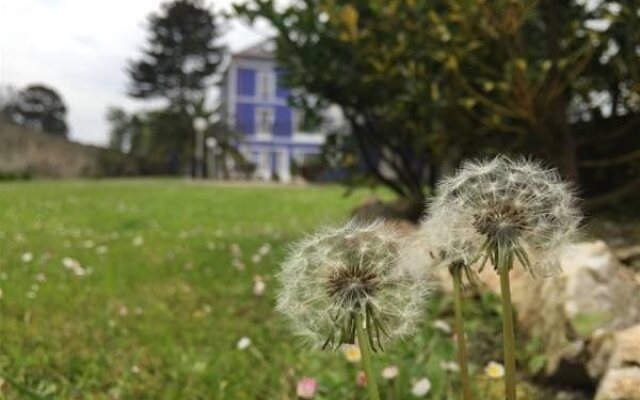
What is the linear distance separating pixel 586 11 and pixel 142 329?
11.5ft

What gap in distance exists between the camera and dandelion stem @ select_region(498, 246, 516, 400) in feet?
3.05

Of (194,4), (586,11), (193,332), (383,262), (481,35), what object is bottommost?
(193,332)

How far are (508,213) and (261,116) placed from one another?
4580 cm

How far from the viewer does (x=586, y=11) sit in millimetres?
4754

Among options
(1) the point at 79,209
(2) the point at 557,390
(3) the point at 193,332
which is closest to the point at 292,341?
(3) the point at 193,332

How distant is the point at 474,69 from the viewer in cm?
477

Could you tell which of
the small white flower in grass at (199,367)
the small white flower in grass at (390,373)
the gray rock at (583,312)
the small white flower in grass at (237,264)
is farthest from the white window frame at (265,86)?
the small white flower in grass at (390,373)

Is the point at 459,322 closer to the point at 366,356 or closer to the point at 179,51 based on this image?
the point at 366,356

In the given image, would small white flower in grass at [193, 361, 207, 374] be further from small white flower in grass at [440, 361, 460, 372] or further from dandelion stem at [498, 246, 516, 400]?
dandelion stem at [498, 246, 516, 400]

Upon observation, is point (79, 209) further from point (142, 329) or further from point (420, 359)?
point (420, 359)

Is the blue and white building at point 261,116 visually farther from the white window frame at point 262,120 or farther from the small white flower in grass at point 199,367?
the small white flower in grass at point 199,367

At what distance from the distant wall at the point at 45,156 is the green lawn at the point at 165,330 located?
30701mm

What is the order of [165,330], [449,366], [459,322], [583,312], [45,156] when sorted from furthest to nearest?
[45,156] → [165,330] → [583,312] → [449,366] → [459,322]

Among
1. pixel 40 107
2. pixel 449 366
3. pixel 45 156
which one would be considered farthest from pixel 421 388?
pixel 40 107
